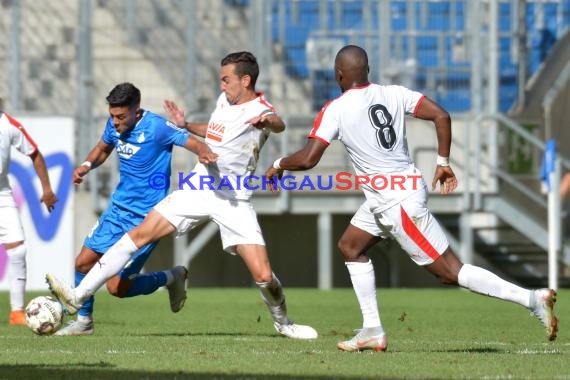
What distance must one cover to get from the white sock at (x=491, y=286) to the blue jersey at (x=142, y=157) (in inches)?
104

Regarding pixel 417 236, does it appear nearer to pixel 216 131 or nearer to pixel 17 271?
pixel 216 131

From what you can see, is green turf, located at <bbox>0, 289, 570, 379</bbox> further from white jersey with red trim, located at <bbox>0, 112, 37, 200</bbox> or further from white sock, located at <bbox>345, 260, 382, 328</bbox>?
white jersey with red trim, located at <bbox>0, 112, 37, 200</bbox>

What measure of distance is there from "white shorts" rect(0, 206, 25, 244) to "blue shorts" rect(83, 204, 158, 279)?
5.32 feet

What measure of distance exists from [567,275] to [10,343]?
13694 millimetres

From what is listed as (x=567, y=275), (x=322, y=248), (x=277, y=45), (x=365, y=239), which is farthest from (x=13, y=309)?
(x=567, y=275)

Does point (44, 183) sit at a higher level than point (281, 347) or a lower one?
higher

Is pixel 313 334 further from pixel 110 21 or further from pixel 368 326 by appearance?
pixel 110 21

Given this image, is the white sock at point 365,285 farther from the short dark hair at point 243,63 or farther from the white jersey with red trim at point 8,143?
the white jersey with red trim at point 8,143

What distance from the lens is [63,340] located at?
959 centimetres

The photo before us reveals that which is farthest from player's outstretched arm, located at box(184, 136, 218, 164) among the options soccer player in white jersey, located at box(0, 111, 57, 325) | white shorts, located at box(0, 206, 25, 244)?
white shorts, located at box(0, 206, 25, 244)

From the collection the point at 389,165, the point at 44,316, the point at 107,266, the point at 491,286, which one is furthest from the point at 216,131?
the point at 491,286

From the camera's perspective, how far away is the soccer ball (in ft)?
30.1

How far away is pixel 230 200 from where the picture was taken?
9.65 metres

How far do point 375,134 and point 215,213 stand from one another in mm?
1479
